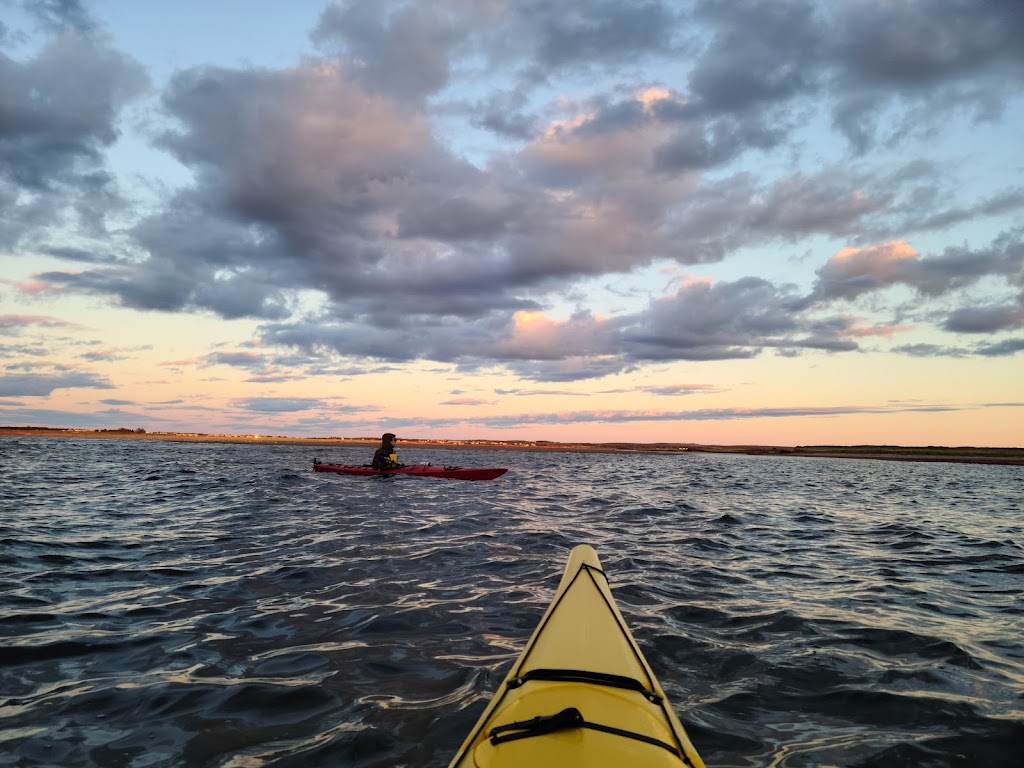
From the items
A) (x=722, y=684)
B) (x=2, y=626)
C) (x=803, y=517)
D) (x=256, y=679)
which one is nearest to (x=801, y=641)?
(x=722, y=684)

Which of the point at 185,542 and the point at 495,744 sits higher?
the point at 495,744

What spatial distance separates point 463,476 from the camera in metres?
30.0

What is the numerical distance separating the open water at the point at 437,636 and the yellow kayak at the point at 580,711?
2.89 feet

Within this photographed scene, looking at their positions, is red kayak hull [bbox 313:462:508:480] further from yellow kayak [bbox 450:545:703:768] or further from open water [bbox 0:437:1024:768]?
yellow kayak [bbox 450:545:703:768]

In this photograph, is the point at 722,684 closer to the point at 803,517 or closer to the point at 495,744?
the point at 495,744

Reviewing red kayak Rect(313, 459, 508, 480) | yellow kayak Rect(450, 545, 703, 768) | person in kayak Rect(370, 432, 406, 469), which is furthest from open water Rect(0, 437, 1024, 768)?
red kayak Rect(313, 459, 508, 480)

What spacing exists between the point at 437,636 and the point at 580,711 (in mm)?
3386

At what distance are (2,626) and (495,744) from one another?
6472mm

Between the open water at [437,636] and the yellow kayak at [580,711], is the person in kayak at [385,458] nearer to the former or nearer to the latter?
the open water at [437,636]

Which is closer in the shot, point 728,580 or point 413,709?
point 413,709

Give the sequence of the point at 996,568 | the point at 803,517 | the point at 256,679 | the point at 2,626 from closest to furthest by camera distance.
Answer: the point at 256,679, the point at 2,626, the point at 996,568, the point at 803,517

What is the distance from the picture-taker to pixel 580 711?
3.18 metres

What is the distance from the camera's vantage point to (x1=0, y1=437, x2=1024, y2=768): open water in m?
4.08

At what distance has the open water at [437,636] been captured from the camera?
4.08 meters
